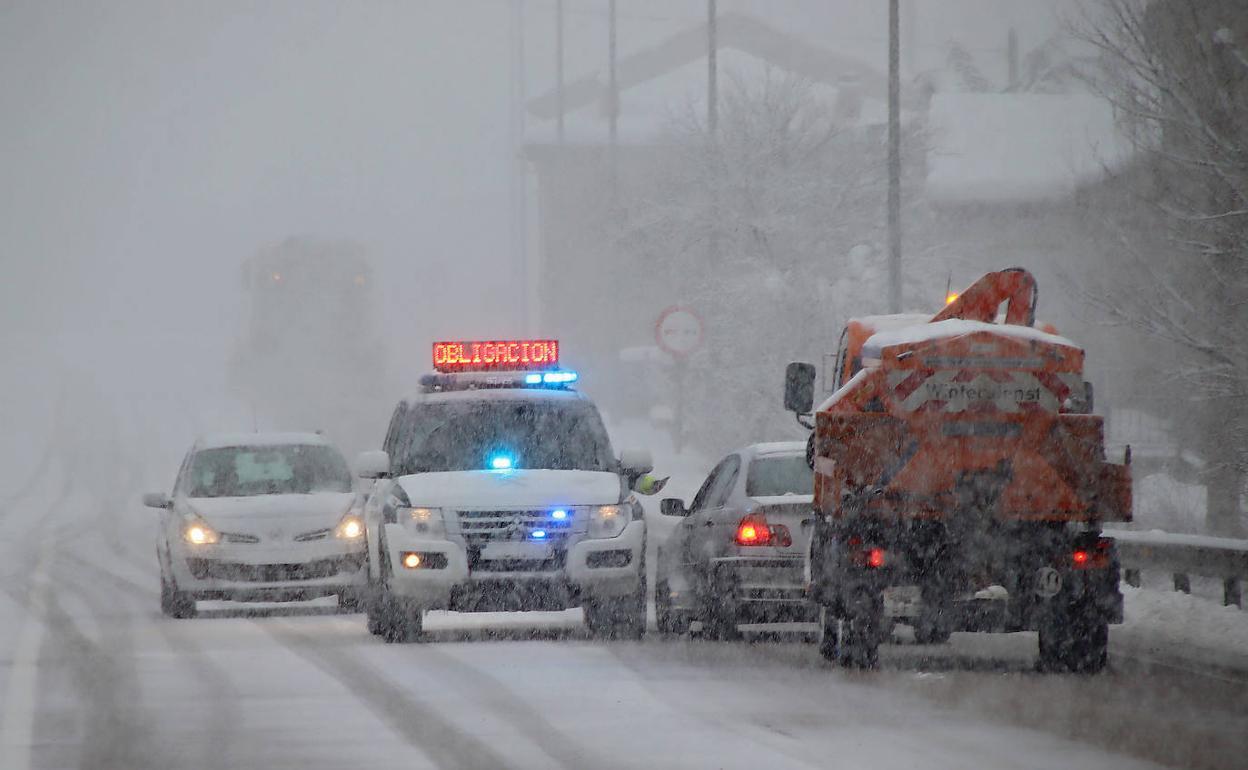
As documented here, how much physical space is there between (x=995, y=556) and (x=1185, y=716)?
6.82 ft

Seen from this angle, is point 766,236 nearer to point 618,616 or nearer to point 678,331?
point 678,331

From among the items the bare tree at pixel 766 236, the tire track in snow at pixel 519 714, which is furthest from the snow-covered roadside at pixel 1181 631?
the bare tree at pixel 766 236

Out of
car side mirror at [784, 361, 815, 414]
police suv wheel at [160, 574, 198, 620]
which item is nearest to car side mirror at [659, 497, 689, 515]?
car side mirror at [784, 361, 815, 414]

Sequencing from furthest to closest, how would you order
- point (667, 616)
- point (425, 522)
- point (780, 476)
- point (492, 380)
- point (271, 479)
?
point (271, 479)
point (492, 380)
point (667, 616)
point (425, 522)
point (780, 476)

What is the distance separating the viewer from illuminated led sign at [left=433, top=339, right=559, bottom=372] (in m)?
18.2

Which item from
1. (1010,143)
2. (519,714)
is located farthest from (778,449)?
(1010,143)

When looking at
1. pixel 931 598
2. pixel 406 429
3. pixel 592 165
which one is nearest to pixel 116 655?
pixel 406 429

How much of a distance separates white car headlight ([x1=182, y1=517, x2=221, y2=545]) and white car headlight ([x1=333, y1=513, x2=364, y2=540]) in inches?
39.6

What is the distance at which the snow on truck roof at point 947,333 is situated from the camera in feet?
44.4

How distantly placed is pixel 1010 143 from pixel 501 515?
51.6m

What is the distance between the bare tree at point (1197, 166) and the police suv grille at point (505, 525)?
23.4 feet

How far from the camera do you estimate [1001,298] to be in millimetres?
15062

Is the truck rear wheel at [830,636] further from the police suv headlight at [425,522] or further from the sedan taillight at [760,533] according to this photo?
the police suv headlight at [425,522]

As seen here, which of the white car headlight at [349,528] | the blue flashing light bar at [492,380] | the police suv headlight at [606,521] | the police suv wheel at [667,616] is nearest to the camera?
the police suv headlight at [606,521]
